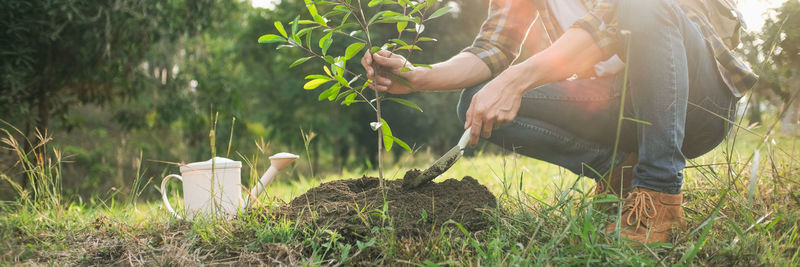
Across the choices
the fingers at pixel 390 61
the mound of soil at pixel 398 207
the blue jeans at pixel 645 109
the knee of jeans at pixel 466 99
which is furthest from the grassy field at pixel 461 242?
the fingers at pixel 390 61

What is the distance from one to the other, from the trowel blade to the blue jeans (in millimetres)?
452

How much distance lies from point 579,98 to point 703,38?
46cm

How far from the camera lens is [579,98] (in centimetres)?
195

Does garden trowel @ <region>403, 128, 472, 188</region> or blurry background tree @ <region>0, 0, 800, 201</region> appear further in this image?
blurry background tree @ <region>0, 0, 800, 201</region>

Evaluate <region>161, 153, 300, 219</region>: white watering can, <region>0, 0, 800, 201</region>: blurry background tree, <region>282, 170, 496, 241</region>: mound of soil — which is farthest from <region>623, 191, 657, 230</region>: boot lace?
<region>161, 153, 300, 219</region>: white watering can

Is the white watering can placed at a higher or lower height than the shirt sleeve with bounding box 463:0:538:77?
lower

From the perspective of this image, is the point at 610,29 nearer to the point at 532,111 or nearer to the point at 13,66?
the point at 532,111

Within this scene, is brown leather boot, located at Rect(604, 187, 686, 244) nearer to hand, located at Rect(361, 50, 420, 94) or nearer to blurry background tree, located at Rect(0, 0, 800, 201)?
blurry background tree, located at Rect(0, 0, 800, 201)

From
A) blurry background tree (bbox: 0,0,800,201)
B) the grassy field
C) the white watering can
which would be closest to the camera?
the grassy field

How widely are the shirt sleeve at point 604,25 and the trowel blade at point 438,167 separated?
0.56 metres

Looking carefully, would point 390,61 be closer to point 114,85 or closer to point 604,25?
point 604,25

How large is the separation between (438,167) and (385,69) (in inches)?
15.7

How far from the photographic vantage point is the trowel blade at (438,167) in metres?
1.62

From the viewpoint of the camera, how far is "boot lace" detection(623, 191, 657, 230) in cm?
150
